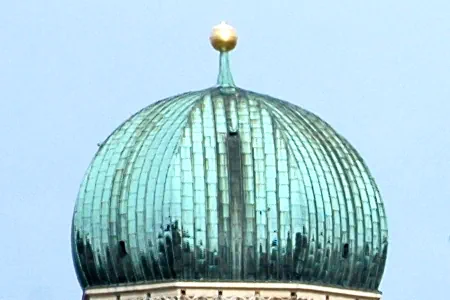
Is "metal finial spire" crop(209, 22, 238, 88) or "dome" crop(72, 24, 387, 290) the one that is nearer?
"dome" crop(72, 24, 387, 290)

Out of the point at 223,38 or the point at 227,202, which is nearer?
the point at 227,202

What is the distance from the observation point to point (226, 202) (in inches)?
2800

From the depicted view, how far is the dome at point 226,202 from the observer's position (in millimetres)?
70875

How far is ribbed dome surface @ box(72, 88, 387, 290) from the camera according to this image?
70875 mm

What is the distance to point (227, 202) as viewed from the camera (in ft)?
233

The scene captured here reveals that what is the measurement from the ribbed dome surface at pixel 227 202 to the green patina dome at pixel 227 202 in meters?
0.02

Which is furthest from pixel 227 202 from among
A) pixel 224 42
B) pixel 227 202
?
pixel 224 42

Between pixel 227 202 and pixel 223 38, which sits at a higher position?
pixel 223 38

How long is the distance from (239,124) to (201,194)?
2262mm

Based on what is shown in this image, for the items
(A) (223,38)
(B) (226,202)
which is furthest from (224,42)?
(B) (226,202)

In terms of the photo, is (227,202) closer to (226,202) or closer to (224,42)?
(226,202)

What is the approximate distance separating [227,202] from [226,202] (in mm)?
22

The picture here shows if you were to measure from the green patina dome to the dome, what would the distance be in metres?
0.02

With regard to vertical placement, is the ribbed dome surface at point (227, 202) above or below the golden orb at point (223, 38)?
below
